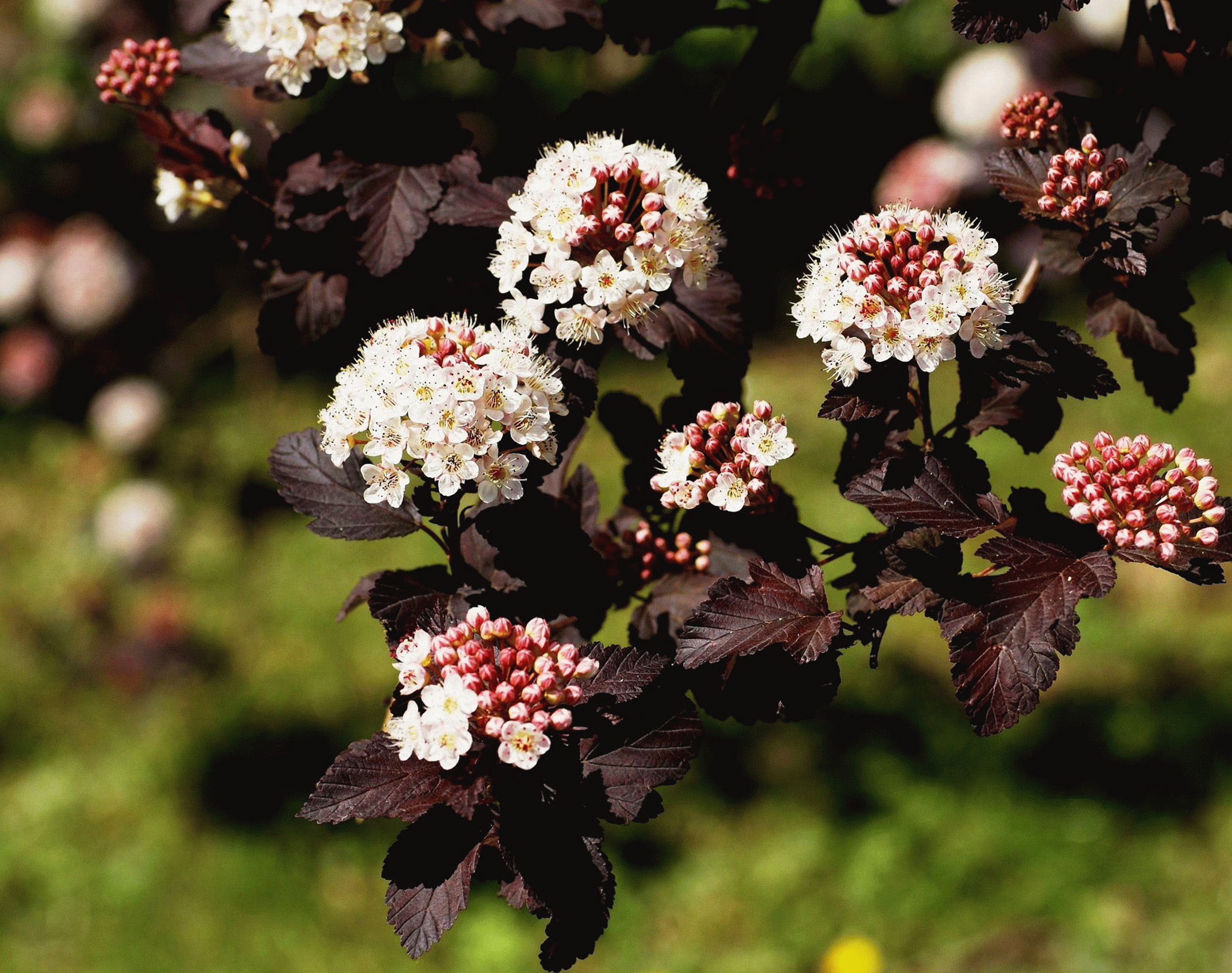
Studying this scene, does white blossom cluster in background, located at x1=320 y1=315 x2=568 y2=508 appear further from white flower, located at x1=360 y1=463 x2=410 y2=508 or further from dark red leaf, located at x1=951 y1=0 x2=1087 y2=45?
dark red leaf, located at x1=951 y1=0 x2=1087 y2=45

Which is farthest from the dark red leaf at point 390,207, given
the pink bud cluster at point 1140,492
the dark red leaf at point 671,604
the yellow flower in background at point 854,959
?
the yellow flower in background at point 854,959

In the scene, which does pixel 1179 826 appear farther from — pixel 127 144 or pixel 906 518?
pixel 127 144

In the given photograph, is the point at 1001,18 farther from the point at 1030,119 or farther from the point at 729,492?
the point at 729,492

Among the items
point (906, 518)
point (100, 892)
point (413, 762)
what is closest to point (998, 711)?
point (906, 518)

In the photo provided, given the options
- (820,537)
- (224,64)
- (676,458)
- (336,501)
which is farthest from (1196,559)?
(224,64)

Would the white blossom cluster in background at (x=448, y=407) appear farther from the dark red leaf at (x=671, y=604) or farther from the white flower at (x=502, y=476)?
the dark red leaf at (x=671, y=604)

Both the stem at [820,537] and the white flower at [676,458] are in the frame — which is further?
the stem at [820,537]
